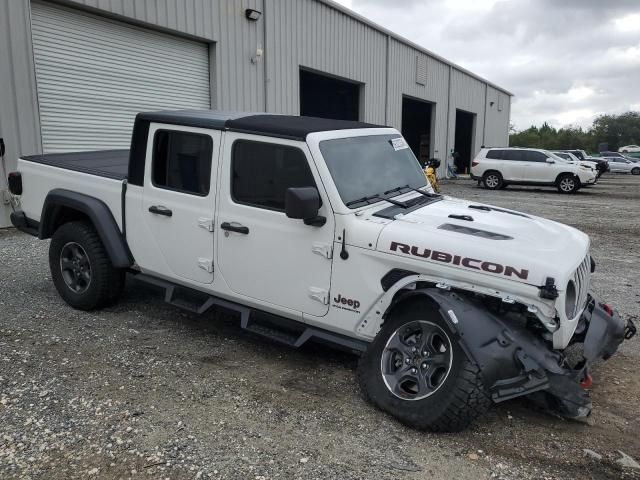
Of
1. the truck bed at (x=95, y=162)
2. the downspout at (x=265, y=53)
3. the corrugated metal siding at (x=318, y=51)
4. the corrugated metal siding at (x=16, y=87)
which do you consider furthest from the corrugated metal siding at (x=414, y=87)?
the truck bed at (x=95, y=162)

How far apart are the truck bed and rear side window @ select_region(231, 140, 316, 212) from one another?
1.39 meters

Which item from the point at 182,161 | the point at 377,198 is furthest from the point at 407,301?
the point at 182,161

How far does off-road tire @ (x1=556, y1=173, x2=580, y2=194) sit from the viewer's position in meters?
21.1

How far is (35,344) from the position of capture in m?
4.37

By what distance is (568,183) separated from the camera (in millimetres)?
21297

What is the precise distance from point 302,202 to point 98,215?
2.34 m

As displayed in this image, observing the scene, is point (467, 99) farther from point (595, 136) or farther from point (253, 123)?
point (595, 136)

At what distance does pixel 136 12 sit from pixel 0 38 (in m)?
2.85

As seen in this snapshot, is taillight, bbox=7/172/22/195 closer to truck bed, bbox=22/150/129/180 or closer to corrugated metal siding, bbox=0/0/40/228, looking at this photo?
truck bed, bbox=22/150/129/180

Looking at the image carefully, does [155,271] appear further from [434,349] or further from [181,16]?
[181,16]

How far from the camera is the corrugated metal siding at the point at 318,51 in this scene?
15.0 meters

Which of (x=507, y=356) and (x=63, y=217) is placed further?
(x=63, y=217)

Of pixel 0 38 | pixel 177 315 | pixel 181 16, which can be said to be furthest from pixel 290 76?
pixel 177 315

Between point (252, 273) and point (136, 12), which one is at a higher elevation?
point (136, 12)
